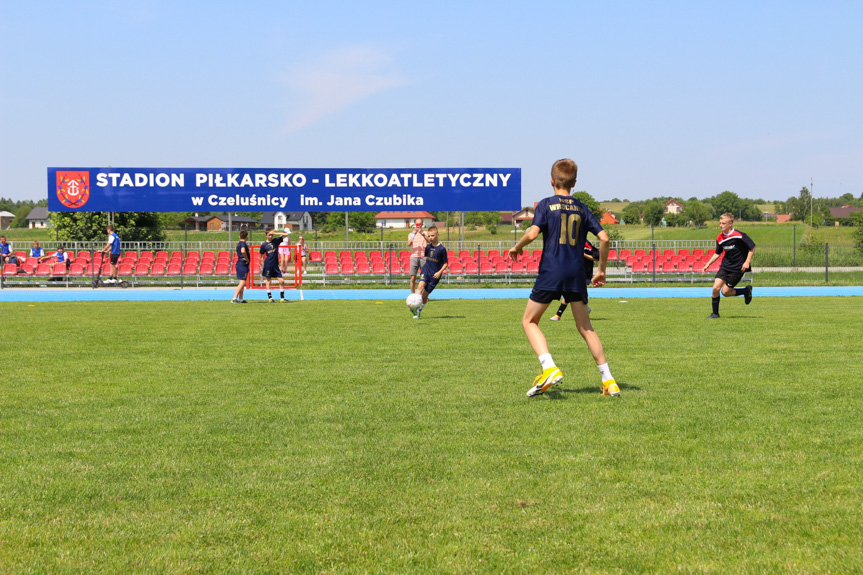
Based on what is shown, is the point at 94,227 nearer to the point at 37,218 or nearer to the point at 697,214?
the point at 697,214

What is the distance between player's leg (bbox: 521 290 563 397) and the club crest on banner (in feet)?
94.5

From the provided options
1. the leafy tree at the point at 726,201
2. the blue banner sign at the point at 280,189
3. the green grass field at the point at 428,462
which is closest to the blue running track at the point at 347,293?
the blue banner sign at the point at 280,189

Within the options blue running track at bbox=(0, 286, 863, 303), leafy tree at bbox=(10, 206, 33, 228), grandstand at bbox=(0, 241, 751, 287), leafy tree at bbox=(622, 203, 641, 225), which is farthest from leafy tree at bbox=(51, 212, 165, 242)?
leafy tree at bbox=(10, 206, 33, 228)

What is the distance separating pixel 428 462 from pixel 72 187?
30.9 m

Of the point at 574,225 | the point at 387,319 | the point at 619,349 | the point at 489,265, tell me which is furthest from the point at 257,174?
the point at 574,225

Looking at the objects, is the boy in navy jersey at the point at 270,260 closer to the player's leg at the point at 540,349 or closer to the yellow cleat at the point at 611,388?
the player's leg at the point at 540,349

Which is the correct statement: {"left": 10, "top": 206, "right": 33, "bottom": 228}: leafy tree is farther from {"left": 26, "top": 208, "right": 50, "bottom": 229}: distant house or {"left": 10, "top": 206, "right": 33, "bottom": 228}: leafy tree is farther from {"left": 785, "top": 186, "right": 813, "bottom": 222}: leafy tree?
{"left": 785, "top": 186, "right": 813, "bottom": 222}: leafy tree

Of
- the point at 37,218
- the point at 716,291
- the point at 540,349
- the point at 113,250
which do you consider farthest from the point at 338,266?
the point at 37,218

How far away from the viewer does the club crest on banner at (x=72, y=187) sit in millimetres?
32062

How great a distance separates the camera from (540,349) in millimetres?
7145

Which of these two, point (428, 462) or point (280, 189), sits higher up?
point (280, 189)

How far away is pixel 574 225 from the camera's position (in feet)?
22.7

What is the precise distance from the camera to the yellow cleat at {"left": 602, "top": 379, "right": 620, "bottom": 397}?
276 inches

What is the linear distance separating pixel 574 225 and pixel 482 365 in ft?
→ 8.77
